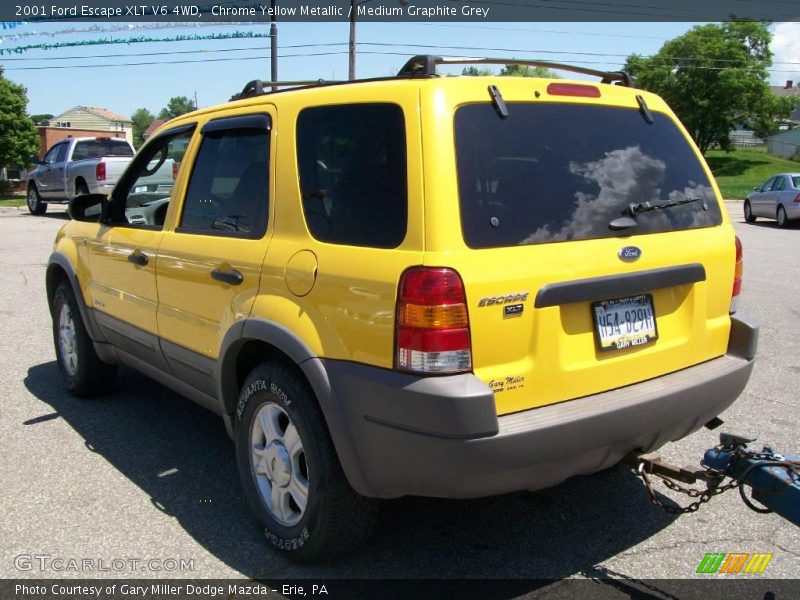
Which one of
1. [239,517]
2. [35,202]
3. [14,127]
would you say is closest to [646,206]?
[239,517]

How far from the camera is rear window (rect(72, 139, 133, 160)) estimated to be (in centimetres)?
1911

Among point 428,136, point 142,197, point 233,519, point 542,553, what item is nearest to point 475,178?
point 428,136

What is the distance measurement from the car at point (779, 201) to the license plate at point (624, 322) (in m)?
19.3

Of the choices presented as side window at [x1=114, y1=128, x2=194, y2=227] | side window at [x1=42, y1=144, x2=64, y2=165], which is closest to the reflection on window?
side window at [x1=114, y1=128, x2=194, y2=227]

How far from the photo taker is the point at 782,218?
20.4m

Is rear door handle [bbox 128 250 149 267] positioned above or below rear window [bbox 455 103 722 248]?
below

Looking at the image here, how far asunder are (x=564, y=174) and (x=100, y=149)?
61.8 ft

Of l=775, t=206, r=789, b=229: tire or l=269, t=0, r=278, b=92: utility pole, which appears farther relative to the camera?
l=269, t=0, r=278, b=92: utility pole

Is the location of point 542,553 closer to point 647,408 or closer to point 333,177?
point 647,408

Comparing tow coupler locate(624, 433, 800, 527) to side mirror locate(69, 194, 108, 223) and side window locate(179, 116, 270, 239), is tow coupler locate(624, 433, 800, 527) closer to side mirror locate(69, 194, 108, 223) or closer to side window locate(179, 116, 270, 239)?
side window locate(179, 116, 270, 239)

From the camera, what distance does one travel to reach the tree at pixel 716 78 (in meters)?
64.0

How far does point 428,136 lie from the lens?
2609 millimetres

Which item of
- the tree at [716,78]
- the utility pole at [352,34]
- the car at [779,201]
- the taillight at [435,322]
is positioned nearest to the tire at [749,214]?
the car at [779,201]

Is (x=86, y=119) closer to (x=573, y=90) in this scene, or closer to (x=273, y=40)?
(x=273, y=40)
